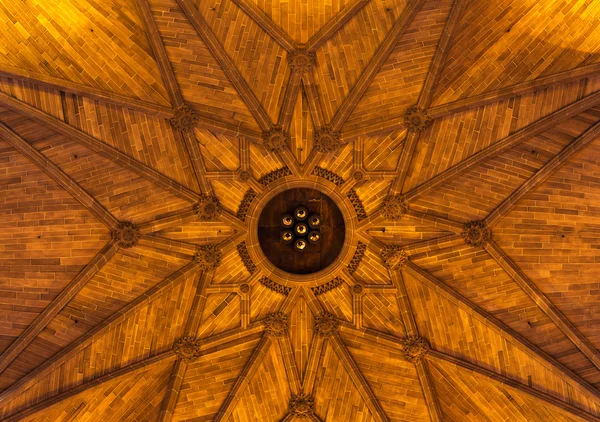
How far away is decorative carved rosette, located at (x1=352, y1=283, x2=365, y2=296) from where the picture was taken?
1889cm

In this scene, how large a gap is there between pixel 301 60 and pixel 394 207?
4.68 metres

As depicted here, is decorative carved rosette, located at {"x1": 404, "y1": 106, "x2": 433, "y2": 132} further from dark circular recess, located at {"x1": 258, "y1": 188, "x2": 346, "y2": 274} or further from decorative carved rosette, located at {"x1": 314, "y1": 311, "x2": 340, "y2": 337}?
decorative carved rosette, located at {"x1": 314, "y1": 311, "x2": 340, "y2": 337}

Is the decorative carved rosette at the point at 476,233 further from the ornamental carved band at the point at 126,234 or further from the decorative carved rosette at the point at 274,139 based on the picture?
the ornamental carved band at the point at 126,234

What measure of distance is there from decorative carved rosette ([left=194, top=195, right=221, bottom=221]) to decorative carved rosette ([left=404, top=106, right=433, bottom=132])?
18.5 ft

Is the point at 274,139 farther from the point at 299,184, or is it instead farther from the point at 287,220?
the point at 287,220

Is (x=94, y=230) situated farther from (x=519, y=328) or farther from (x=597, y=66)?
(x=597, y=66)

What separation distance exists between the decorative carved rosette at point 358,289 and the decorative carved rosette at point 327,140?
3.90 meters

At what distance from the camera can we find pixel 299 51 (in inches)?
688

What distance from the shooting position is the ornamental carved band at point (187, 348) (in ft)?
60.2

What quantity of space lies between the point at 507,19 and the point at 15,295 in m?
14.4

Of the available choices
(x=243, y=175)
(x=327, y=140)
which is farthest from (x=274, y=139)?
(x=327, y=140)

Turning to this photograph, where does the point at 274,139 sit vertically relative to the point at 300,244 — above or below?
above

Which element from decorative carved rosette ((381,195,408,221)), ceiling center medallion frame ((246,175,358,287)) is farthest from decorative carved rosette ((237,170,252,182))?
decorative carved rosette ((381,195,408,221))

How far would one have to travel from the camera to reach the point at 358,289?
62.0 ft
